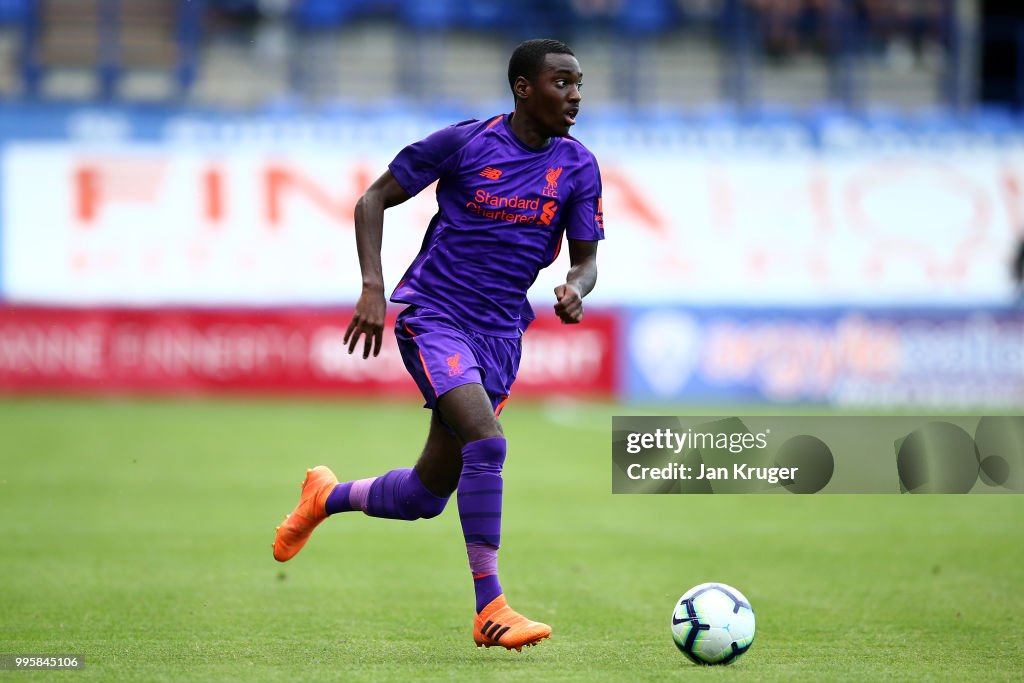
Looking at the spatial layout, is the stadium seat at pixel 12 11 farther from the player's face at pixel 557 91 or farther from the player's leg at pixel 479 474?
the player's leg at pixel 479 474

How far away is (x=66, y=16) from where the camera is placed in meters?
24.2

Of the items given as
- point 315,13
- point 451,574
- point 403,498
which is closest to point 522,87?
point 403,498

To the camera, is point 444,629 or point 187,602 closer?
point 444,629

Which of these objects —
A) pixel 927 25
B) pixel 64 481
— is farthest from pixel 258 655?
pixel 927 25

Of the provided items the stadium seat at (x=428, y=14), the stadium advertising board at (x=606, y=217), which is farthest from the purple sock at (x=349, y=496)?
the stadium seat at (x=428, y=14)

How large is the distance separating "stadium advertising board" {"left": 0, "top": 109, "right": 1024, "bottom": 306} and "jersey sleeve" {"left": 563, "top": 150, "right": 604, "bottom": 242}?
623 inches

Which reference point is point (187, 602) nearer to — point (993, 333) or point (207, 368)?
point (207, 368)

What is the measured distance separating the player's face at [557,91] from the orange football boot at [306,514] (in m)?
1.92

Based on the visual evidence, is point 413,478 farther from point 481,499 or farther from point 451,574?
point 451,574

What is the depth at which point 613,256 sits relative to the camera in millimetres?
23578

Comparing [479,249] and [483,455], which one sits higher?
[479,249]

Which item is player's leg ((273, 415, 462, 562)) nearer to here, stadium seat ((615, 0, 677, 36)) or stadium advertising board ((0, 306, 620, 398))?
stadium advertising board ((0, 306, 620, 398))

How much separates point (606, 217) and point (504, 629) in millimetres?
18333

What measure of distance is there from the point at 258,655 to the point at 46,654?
766mm
